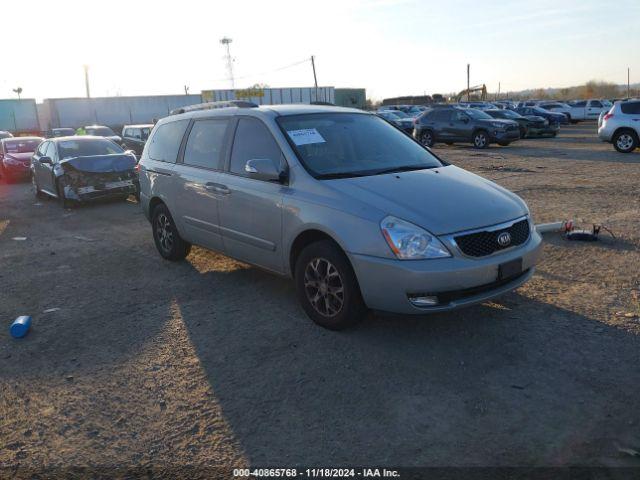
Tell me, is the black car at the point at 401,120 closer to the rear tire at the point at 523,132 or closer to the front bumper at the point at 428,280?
the rear tire at the point at 523,132

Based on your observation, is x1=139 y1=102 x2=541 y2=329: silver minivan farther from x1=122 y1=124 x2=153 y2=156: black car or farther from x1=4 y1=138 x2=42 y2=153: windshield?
x1=122 y1=124 x2=153 y2=156: black car

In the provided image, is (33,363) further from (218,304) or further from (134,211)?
(134,211)

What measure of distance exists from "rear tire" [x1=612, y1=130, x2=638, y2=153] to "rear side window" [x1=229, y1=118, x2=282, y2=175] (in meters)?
15.7

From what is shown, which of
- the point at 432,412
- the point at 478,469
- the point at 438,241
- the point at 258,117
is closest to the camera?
the point at 478,469

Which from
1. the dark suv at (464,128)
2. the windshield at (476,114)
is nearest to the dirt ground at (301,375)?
the dark suv at (464,128)

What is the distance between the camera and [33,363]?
13.7 feet

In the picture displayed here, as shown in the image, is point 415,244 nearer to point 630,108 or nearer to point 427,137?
point 630,108

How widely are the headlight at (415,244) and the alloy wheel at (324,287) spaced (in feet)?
1.82

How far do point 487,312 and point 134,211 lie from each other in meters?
8.33

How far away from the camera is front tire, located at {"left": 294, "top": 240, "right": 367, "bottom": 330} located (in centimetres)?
411

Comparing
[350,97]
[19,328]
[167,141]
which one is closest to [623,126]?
[167,141]

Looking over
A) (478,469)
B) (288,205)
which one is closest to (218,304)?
(288,205)

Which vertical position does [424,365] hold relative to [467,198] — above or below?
below

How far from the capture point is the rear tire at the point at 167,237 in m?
6.48
